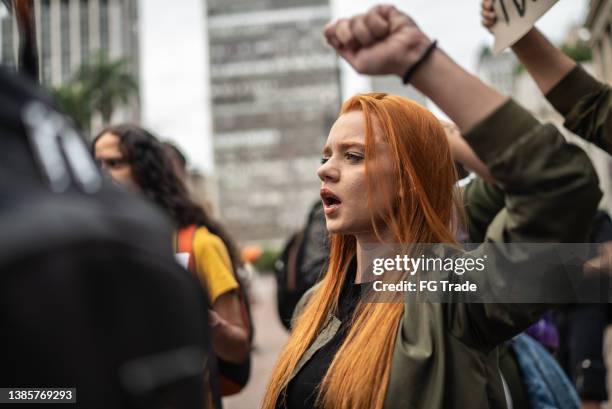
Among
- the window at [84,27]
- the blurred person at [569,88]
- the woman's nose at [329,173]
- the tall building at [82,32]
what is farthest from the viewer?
the window at [84,27]

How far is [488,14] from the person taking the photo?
1.58m

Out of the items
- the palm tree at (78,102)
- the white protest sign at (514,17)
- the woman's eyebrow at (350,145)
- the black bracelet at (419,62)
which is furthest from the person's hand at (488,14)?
the palm tree at (78,102)

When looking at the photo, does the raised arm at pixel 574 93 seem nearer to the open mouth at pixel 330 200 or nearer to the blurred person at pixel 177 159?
the open mouth at pixel 330 200

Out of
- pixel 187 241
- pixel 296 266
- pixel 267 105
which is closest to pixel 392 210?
pixel 187 241

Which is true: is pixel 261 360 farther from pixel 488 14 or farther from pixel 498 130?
pixel 498 130

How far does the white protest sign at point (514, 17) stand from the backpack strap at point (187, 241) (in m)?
1.61

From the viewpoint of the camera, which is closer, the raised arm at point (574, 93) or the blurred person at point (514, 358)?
the raised arm at point (574, 93)

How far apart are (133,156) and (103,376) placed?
2.43 metres

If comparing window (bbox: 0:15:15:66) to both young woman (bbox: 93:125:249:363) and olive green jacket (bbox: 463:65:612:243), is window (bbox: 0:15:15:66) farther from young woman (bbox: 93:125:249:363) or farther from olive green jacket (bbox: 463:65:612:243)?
young woman (bbox: 93:125:249:363)

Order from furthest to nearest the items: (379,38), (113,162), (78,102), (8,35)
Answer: (78,102) < (113,162) < (8,35) < (379,38)

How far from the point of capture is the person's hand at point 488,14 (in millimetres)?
1544

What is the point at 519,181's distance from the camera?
1038 mm

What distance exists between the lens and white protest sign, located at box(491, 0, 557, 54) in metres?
1.29

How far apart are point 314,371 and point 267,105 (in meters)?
76.7
